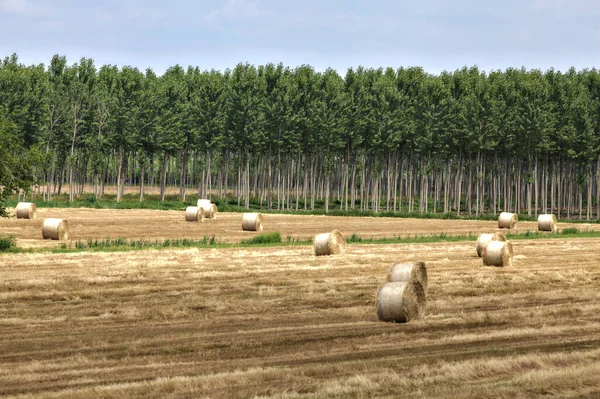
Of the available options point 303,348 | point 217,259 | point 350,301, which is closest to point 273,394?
point 303,348

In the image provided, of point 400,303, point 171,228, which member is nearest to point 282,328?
point 400,303

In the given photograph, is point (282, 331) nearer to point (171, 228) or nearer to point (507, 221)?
point (171, 228)

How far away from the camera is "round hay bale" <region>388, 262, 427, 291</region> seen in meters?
20.7

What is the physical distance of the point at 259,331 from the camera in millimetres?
17828

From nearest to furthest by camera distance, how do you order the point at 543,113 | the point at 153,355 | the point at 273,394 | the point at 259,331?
the point at 273,394, the point at 153,355, the point at 259,331, the point at 543,113

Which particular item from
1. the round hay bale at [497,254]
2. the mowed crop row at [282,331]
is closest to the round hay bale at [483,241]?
the mowed crop row at [282,331]

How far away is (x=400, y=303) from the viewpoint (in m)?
18.7

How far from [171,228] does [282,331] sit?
1361 inches

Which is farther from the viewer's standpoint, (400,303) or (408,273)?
(408,273)

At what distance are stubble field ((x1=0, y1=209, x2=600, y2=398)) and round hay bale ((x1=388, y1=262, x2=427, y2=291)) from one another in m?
0.87

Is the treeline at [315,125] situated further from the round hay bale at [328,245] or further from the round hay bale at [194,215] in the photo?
the round hay bale at [328,245]

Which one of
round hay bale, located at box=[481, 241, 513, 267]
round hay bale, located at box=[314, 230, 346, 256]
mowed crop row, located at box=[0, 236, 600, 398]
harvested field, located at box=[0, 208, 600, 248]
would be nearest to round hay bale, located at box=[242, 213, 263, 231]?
harvested field, located at box=[0, 208, 600, 248]

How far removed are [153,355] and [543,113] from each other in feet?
313

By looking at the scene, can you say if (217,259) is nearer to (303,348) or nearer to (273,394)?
(303,348)
